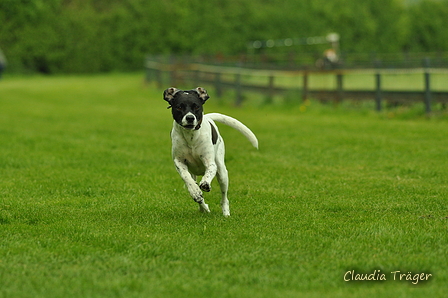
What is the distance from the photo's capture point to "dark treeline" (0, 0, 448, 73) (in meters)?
48.8

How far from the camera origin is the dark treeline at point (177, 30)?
48.8 meters

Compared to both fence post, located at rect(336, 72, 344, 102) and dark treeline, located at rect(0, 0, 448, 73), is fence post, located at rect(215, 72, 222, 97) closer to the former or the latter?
fence post, located at rect(336, 72, 344, 102)

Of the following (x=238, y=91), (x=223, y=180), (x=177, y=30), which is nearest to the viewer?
(x=223, y=180)

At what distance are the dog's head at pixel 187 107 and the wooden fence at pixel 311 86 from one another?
1099 centimetres

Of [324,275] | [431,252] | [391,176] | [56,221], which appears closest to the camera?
[324,275]

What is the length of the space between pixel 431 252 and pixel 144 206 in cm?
329

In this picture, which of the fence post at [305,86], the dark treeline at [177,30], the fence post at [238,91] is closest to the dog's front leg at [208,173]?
the fence post at [305,86]

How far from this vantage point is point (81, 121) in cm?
1822

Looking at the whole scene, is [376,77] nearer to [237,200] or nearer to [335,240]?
[237,200]

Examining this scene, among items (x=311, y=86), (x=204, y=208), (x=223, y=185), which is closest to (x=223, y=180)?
(x=223, y=185)

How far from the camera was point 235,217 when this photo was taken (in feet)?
24.0

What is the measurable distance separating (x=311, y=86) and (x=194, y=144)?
1539 cm

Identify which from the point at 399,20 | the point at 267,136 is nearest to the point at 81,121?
the point at 267,136

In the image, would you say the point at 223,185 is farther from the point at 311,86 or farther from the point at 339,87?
the point at 311,86
